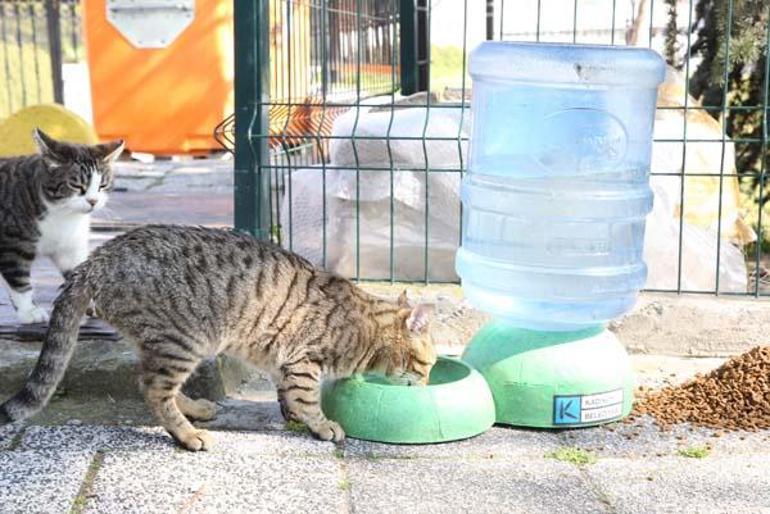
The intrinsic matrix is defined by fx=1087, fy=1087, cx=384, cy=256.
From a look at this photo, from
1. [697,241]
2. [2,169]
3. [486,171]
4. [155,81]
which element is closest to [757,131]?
[697,241]

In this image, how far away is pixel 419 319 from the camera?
15.1 ft

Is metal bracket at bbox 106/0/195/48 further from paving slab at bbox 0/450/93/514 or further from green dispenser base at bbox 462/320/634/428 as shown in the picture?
paving slab at bbox 0/450/93/514

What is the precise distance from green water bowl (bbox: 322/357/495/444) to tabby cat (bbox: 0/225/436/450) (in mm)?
87

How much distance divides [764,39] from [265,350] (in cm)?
380

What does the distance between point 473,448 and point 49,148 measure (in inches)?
101

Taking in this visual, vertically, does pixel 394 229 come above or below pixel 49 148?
below

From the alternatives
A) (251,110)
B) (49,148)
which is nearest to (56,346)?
(49,148)

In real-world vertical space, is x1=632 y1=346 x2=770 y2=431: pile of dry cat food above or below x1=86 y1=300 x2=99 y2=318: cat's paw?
below

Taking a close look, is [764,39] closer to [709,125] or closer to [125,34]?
[709,125]

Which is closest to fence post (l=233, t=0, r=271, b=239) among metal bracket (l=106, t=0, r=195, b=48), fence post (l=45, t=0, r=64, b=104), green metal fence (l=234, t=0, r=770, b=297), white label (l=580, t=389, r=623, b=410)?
green metal fence (l=234, t=0, r=770, b=297)

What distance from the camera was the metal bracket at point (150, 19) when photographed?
12703 millimetres

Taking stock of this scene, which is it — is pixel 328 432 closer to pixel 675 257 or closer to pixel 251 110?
pixel 251 110

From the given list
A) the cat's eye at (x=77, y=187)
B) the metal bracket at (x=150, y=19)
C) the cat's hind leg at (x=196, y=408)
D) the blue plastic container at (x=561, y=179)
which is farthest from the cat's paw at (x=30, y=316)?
the metal bracket at (x=150, y=19)

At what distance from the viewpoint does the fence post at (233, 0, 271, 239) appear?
5594 mm
